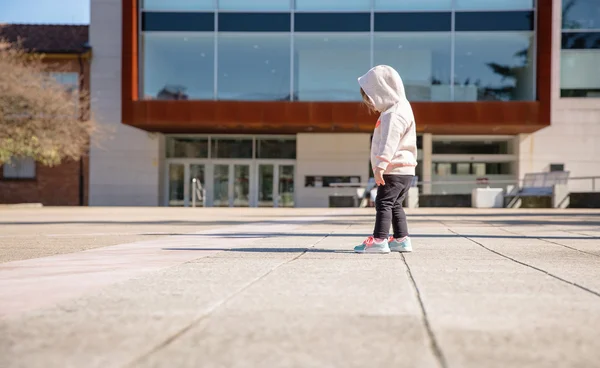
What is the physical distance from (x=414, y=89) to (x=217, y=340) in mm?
22157

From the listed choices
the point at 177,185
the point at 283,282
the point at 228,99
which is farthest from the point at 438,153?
the point at 283,282

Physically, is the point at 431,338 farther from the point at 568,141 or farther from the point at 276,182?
the point at 568,141

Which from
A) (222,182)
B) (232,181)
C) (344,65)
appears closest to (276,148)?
(232,181)

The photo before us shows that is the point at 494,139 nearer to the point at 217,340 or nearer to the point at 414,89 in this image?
the point at 414,89

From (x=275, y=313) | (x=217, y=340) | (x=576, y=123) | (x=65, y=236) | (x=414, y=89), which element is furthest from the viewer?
(x=576, y=123)

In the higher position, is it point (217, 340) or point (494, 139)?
point (494, 139)

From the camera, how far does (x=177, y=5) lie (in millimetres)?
24094

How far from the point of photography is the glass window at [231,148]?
1069 inches

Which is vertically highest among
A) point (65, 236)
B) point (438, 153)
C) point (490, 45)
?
point (490, 45)

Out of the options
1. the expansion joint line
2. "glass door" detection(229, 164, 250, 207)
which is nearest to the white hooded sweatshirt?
the expansion joint line

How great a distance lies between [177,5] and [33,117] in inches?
277

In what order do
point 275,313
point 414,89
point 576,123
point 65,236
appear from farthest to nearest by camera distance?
point 576,123 < point 414,89 < point 65,236 < point 275,313

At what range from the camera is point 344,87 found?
23828mm

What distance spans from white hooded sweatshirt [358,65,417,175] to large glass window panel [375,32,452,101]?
719 inches
